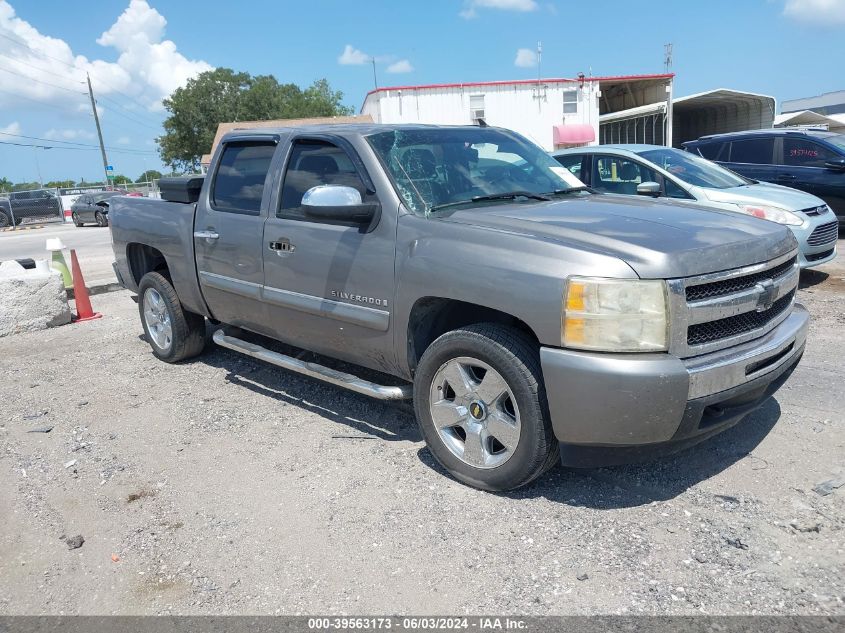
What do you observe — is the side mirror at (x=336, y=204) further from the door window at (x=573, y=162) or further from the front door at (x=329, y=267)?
the door window at (x=573, y=162)

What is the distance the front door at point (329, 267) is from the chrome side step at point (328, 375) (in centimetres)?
12

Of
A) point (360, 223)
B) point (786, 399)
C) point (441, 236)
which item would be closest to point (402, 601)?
point (441, 236)

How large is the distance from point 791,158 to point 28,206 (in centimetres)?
3169

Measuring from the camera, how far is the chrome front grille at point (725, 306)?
2871mm

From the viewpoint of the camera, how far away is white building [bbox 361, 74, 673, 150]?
29891 millimetres

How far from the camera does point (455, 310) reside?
11.9 feet

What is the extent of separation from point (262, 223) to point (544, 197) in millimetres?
1832

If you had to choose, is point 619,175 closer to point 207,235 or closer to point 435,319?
point 207,235

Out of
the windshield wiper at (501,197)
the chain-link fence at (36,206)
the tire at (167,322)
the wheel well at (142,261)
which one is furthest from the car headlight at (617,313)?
the chain-link fence at (36,206)

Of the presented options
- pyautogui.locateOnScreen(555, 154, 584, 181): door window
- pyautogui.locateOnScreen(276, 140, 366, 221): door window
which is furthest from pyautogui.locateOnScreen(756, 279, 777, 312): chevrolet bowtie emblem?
pyautogui.locateOnScreen(555, 154, 584, 181): door window

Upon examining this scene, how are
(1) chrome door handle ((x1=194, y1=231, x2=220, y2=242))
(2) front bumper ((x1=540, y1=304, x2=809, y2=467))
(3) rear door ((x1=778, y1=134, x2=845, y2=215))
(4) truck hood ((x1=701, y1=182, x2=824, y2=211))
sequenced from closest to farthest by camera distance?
(2) front bumper ((x1=540, y1=304, x2=809, y2=467)) < (1) chrome door handle ((x1=194, y1=231, x2=220, y2=242)) < (4) truck hood ((x1=701, y1=182, x2=824, y2=211)) < (3) rear door ((x1=778, y1=134, x2=845, y2=215))

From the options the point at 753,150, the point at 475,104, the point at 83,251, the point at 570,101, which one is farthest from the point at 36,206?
Result: the point at 753,150

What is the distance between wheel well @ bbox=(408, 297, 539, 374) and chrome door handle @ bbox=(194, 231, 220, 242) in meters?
1.98

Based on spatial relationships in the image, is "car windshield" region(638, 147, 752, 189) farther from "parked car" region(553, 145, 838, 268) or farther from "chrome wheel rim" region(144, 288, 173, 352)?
"chrome wheel rim" region(144, 288, 173, 352)
